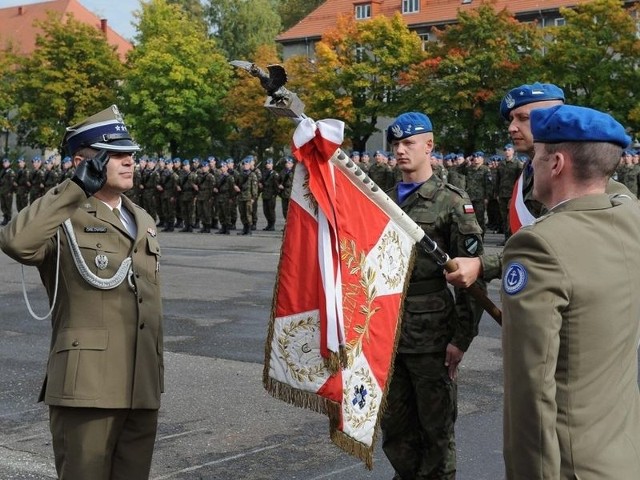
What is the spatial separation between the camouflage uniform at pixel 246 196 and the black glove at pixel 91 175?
72.5 feet

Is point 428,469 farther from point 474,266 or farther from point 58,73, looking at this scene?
point 58,73

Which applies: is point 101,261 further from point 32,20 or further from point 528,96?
point 32,20

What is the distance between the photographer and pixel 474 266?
454cm

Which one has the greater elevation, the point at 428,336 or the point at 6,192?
the point at 428,336

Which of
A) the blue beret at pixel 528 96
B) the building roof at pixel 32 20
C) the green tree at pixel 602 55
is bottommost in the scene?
the blue beret at pixel 528 96

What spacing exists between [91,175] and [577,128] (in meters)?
1.90

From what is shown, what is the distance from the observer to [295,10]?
8725 centimetres

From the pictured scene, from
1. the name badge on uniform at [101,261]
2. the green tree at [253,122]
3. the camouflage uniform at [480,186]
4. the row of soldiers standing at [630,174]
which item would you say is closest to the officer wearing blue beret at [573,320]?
the name badge on uniform at [101,261]

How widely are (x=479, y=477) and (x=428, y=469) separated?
0.74 metres

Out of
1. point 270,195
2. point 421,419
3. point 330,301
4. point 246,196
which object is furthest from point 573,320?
point 270,195

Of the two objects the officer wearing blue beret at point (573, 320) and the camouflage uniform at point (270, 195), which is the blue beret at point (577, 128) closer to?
the officer wearing blue beret at point (573, 320)

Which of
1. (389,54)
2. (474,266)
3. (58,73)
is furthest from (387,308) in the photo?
(58,73)

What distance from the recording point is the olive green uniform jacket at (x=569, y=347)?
8.91ft

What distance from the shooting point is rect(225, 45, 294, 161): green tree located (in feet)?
171
